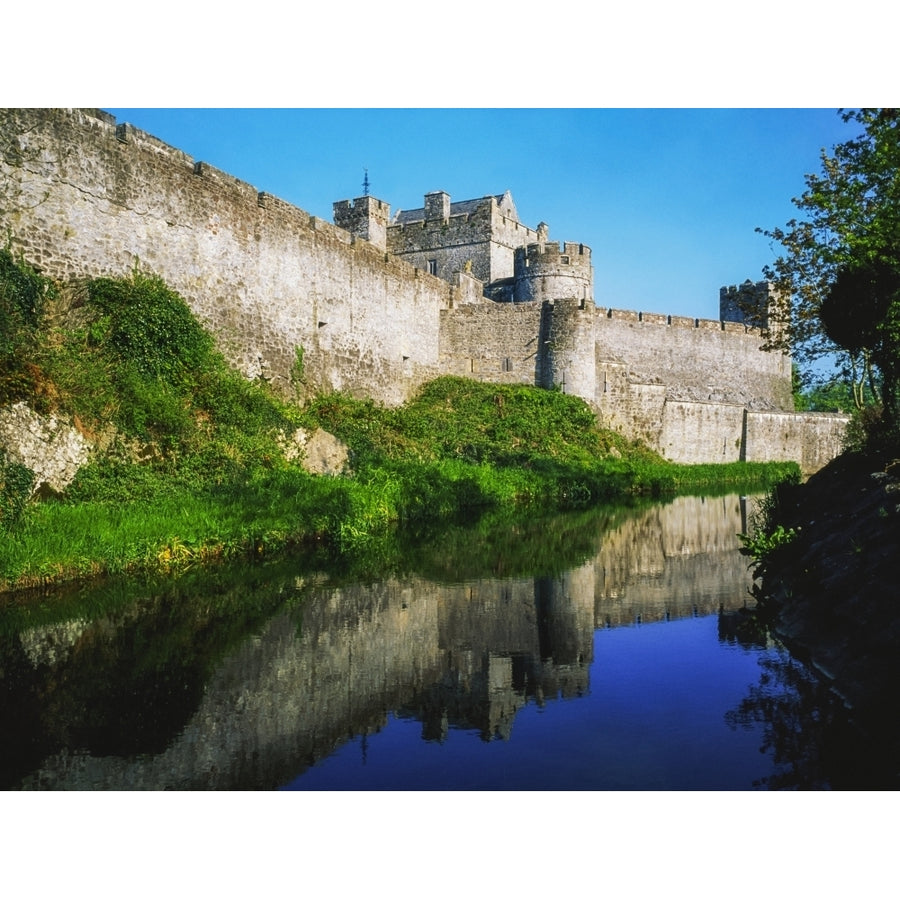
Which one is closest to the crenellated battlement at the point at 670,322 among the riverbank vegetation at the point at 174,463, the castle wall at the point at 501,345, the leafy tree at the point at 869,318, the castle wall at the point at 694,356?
the castle wall at the point at 694,356

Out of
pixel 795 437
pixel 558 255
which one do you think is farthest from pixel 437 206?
pixel 795 437

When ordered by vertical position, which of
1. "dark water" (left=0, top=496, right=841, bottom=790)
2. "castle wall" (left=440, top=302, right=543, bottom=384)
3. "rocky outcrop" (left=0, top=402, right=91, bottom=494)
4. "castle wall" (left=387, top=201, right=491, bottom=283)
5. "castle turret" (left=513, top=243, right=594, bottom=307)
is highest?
"castle wall" (left=387, top=201, right=491, bottom=283)

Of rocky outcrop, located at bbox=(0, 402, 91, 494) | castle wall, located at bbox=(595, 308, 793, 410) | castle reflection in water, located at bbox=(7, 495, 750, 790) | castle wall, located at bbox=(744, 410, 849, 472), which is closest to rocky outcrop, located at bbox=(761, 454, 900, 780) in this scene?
castle reflection in water, located at bbox=(7, 495, 750, 790)

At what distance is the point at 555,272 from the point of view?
32906mm

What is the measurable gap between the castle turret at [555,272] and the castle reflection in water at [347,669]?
73.7ft

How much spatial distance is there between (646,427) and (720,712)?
26.7 m

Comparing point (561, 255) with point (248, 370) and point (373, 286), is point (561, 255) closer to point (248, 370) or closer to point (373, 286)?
point (373, 286)

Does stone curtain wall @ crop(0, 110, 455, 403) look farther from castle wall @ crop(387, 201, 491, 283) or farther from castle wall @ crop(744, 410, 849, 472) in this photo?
castle wall @ crop(744, 410, 849, 472)

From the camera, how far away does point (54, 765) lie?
4.96 m

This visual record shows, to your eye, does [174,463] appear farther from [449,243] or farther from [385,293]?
[449,243]

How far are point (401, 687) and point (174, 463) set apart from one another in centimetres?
785

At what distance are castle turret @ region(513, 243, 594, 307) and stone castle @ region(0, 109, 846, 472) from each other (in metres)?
0.06

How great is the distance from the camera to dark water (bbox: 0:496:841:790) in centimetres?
505

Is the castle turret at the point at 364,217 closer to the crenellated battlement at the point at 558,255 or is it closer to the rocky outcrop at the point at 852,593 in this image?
the crenellated battlement at the point at 558,255
